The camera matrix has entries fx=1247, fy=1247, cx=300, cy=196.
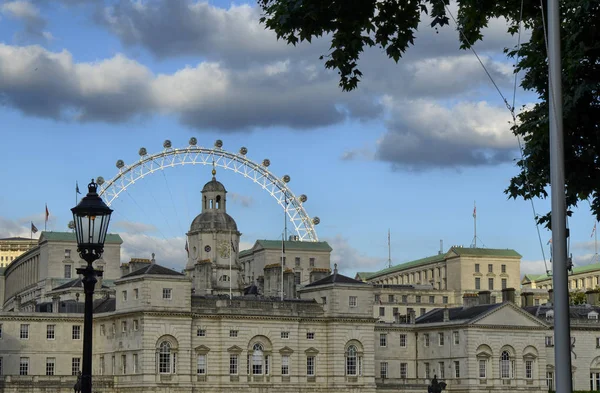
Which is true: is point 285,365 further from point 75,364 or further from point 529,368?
point 529,368

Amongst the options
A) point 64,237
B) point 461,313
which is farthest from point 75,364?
point 64,237

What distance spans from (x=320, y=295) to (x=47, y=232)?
59.1 meters

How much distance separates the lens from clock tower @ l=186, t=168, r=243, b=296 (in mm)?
137375

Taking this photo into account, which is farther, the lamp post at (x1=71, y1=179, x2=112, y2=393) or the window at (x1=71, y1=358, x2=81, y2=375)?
the window at (x1=71, y1=358, x2=81, y2=375)

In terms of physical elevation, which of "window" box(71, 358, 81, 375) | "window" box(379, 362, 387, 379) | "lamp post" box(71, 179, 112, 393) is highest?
"lamp post" box(71, 179, 112, 393)

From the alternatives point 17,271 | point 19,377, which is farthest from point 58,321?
point 17,271

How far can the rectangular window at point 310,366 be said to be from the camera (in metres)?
105

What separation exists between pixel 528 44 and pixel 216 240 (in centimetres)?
10959

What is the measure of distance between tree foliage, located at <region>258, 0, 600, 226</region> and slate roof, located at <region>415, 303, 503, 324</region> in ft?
264

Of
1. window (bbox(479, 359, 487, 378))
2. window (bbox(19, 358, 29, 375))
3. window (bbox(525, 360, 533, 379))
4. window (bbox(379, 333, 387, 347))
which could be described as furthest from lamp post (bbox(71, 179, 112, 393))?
window (bbox(525, 360, 533, 379))

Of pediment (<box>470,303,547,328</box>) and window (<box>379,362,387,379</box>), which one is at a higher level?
pediment (<box>470,303,547,328</box>)

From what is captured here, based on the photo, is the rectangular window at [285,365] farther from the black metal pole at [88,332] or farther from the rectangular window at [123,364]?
the black metal pole at [88,332]

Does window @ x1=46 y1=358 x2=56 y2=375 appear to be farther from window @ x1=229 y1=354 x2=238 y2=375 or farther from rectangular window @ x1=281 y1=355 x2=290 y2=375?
rectangular window @ x1=281 y1=355 x2=290 y2=375

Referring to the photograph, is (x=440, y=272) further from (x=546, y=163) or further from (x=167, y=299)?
(x=546, y=163)
